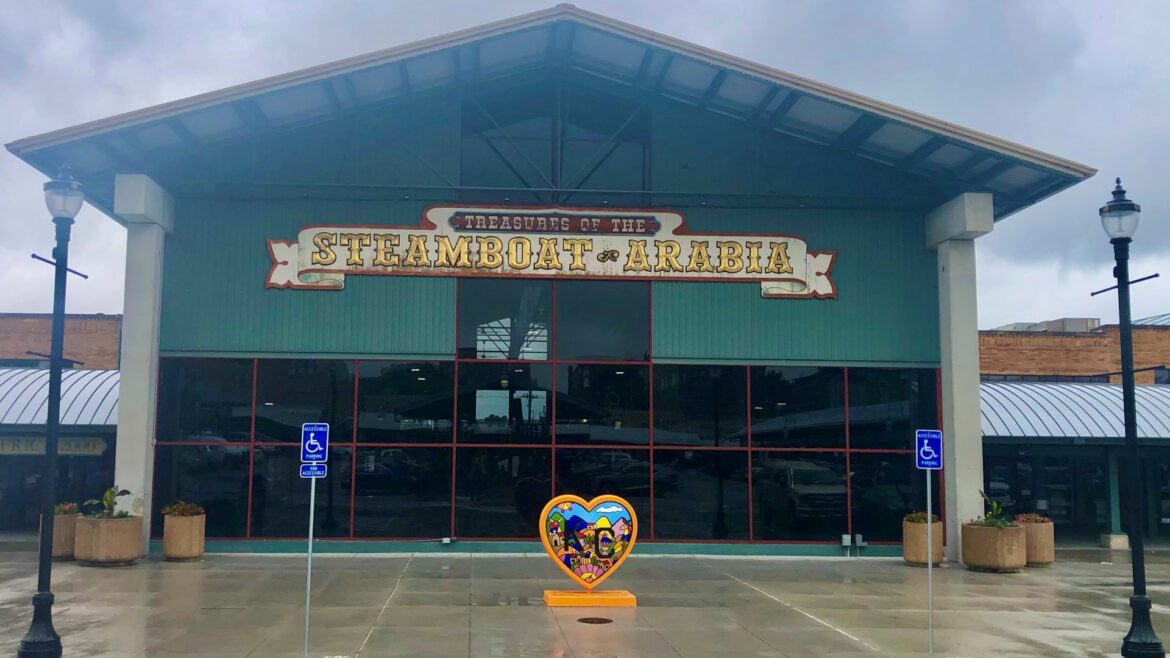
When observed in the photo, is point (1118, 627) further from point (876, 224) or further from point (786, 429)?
point (876, 224)

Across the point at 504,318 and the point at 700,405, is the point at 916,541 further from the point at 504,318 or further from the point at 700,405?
the point at 504,318

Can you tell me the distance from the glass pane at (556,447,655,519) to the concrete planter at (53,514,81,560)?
9636 mm

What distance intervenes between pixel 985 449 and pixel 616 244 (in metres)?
11.1

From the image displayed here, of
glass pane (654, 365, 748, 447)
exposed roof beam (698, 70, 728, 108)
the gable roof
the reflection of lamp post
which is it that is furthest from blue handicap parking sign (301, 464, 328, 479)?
exposed roof beam (698, 70, 728, 108)

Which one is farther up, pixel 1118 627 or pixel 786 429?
pixel 786 429

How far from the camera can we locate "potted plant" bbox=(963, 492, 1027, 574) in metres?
19.7

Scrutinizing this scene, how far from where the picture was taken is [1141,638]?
11812mm

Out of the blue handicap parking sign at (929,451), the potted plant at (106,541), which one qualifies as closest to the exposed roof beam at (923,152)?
the blue handicap parking sign at (929,451)

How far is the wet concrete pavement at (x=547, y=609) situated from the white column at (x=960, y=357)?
1.64 m

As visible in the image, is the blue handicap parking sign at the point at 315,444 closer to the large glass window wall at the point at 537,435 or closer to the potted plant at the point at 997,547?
the large glass window wall at the point at 537,435

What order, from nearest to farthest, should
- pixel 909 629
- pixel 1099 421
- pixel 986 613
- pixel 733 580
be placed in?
pixel 909 629 → pixel 986 613 → pixel 733 580 → pixel 1099 421

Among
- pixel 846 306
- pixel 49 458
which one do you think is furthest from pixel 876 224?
pixel 49 458

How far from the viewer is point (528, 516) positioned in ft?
68.3

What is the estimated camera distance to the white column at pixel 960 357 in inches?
823
